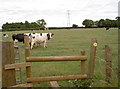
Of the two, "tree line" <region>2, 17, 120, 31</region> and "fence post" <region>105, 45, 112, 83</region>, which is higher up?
"tree line" <region>2, 17, 120, 31</region>

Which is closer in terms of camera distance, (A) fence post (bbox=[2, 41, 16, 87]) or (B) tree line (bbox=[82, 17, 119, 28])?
(A) fence post (bbox=[2, 41, 16, 87])

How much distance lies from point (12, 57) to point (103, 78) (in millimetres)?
3103

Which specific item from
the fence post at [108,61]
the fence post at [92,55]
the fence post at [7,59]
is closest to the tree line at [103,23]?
the fence post at [92,55]

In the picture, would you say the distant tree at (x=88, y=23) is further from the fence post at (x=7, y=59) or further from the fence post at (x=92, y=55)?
the fence post at (x=7, y=59)

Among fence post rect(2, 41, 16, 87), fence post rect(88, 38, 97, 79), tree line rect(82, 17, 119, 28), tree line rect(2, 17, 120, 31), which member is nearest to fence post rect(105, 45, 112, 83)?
fence post rect(88, 38, 97, 79)

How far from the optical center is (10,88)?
5102 millimetres

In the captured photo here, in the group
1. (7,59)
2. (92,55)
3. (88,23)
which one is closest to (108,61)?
(92,55)

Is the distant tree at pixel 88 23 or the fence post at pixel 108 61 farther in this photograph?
→ the distant tree at pixel 88 23

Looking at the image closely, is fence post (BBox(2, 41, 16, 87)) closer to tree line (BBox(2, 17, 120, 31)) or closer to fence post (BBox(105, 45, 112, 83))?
fence post (BBox(105, 45, 112, 83))

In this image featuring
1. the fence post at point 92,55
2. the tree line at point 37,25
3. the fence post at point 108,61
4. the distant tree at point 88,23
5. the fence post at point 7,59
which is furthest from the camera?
the distant tree at point 88,23

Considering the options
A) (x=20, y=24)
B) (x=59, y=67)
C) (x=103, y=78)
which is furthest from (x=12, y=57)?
(x=20, y=24)

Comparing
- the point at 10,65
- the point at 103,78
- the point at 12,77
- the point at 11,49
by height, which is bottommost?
the point at 103,78

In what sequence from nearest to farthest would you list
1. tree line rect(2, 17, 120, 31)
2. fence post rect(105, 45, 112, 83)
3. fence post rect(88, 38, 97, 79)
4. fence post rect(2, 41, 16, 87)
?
1. fence post rect(2, 41, 16, 87)
2. fence post rect(105, 45, 112, 83)
3. fence post rect(88, 38, 97, 79)
4. tree line rect(2, 17, 120, 31)

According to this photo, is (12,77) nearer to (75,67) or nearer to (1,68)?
(1,68)
